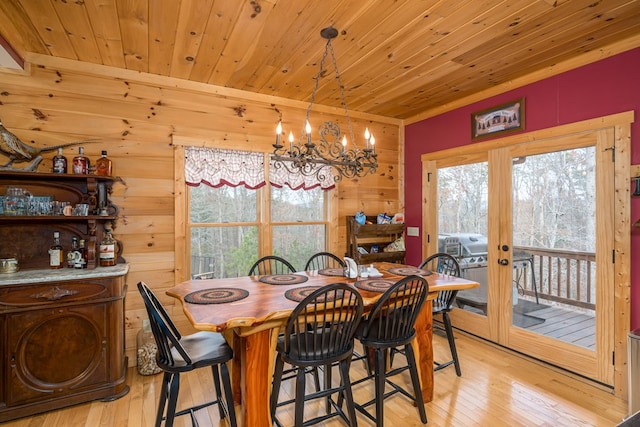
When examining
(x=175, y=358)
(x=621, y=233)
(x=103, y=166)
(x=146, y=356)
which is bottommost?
(x=146, y=356)

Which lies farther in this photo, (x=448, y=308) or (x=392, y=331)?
(x=448, y=308)

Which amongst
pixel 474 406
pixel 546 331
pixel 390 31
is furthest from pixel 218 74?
pixel 546 331

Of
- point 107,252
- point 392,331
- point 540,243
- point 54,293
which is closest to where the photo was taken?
point 392,331

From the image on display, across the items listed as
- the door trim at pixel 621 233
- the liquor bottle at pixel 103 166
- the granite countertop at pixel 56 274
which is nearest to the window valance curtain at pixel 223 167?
the liquor bottle at pixel 103 166

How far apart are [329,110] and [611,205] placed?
2.86m

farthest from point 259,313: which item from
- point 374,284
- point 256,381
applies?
point 374,284

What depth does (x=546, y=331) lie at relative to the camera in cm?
300

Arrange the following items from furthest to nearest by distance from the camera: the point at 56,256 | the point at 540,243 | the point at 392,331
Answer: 1. the point at 540,243
2. the point at 56,256
3. the point at 392,331

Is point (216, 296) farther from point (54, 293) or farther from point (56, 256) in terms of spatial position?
point (56, 256)

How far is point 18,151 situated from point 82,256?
0.91m

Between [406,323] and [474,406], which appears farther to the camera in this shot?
[474,406]

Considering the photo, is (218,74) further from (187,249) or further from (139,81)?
(187,249)

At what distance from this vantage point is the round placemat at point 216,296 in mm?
2054

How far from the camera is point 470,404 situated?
2.39 m
